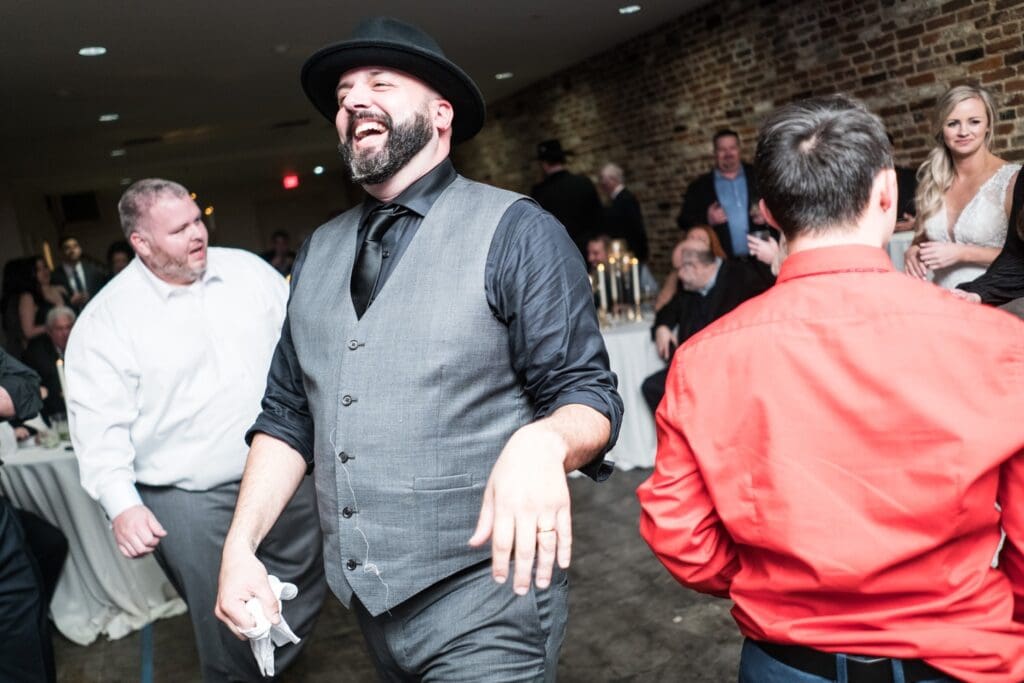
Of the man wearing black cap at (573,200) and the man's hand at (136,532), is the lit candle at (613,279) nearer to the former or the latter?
the man wearing black cap at (573,200)

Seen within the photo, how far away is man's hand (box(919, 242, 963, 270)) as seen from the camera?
332 centimetres

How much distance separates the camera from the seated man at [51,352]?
4.47m

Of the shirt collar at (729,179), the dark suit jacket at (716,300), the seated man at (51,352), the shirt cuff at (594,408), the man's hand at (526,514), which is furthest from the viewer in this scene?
the shirt collar at (729,179)

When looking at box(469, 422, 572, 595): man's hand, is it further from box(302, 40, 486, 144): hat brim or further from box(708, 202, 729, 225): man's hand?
box(708, 202, 729, 225): man's hand

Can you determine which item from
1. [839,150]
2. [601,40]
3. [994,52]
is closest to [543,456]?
[839,150]

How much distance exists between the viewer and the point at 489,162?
12016 millimetres

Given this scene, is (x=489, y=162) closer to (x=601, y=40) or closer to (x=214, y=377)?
(x=601, y=40)

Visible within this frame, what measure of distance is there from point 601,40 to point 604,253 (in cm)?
315

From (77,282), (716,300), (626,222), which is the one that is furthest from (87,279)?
(716,300)

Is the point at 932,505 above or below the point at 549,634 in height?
above

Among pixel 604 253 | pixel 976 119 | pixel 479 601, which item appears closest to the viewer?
pixel 479 601

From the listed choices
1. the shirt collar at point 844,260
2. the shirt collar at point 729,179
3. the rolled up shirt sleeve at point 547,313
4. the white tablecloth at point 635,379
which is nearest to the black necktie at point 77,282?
the white tablecloth at point 635,379

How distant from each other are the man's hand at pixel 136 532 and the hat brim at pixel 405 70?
117 cm

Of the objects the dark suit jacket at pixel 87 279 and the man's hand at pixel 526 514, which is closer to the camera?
the man's hand at pixel 526 514
